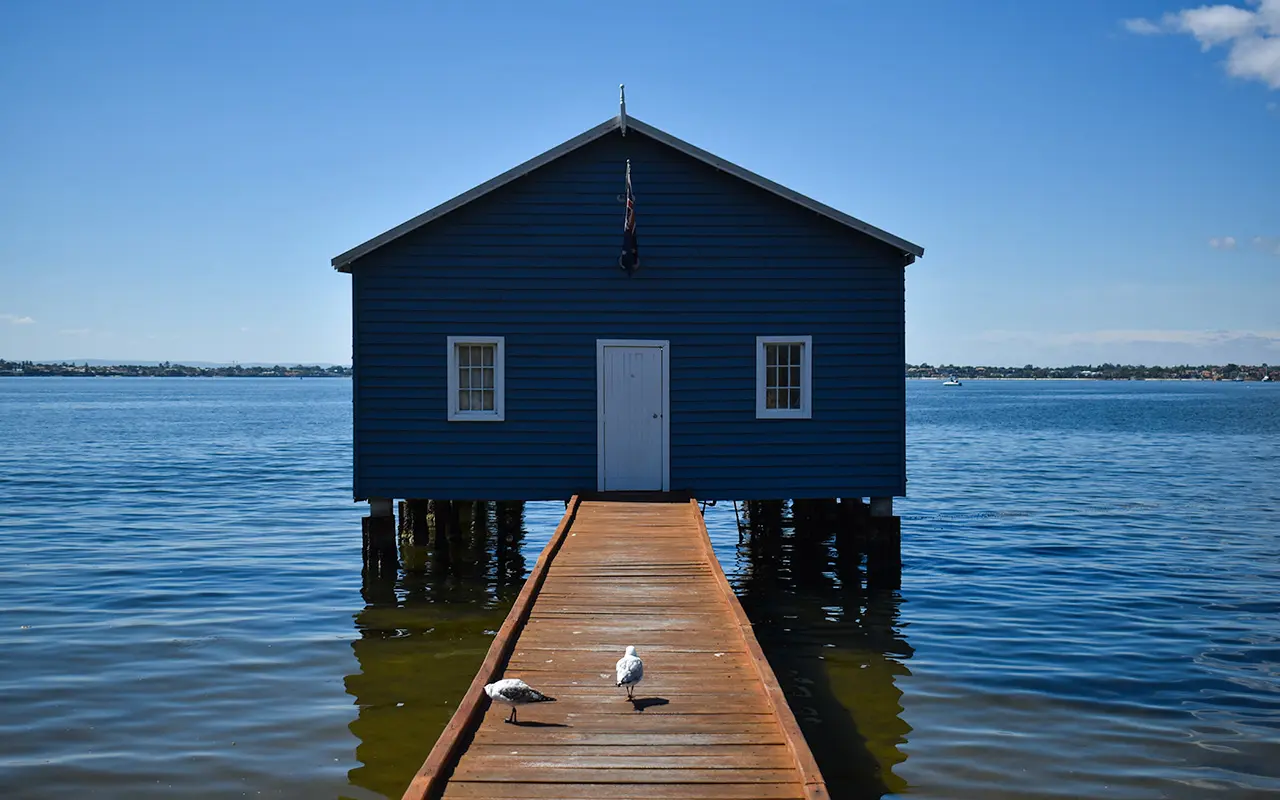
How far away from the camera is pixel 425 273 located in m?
16.0

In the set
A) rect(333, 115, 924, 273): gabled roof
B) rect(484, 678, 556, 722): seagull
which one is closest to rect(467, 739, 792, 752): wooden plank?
rect(484, 678, 556, 722): seagull

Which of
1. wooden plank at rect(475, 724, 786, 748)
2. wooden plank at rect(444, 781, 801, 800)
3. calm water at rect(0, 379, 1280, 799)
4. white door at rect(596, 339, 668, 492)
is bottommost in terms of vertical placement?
calm water at rect(0, 379, 1280, 799)

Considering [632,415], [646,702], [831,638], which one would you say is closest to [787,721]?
[646,702]

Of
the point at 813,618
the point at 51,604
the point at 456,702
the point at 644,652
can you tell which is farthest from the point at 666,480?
the point at 51,604

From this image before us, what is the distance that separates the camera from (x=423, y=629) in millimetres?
15312

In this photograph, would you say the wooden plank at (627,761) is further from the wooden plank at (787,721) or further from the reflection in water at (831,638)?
the reflection in water at (831,638)

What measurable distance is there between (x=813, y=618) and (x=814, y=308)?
14.8ft

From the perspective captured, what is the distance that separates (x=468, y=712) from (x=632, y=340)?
924 cm

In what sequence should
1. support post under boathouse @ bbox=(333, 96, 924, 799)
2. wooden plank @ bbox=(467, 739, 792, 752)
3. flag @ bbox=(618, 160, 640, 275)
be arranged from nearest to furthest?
1. wooden plank @ bbox=(467, 739, 792, 752)
2. flag @ bbox=(618, 160, 640, 275)
3. support post under boathouse @ bbox=(333, 96, 924, 799)

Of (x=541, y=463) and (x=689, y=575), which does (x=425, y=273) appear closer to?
(x=541, y=463)

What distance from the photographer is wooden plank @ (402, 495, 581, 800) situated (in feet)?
20.8

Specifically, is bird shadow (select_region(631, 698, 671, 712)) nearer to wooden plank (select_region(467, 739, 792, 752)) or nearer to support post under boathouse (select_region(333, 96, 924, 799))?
wooden plank (select_region(467, 739, 792, 752))

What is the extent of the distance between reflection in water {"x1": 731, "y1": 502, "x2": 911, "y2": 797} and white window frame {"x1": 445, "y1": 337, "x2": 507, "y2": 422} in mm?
4790

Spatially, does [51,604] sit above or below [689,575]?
below
